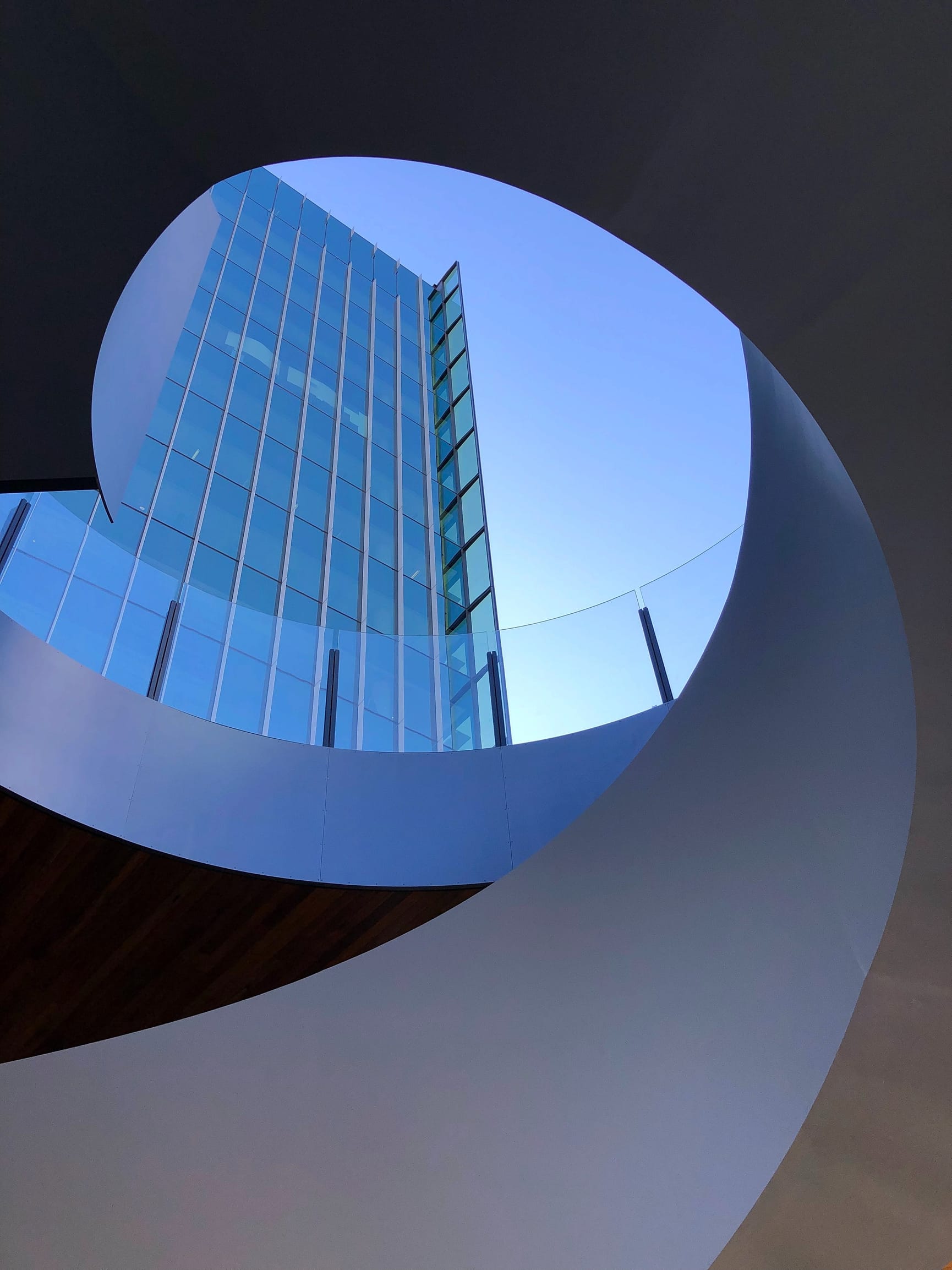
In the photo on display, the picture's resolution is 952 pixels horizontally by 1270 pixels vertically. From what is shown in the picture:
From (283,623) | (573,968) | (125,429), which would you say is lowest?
(573,968)

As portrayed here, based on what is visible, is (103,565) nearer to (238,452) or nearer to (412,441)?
(238,452)

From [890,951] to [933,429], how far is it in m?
1.71

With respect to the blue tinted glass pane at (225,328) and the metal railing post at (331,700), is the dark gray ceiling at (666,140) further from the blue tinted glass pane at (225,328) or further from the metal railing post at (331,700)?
the blue tinted glass pane at (225,328)

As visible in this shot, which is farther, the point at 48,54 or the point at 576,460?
the point at 576,460

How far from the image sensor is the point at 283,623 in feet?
23.7

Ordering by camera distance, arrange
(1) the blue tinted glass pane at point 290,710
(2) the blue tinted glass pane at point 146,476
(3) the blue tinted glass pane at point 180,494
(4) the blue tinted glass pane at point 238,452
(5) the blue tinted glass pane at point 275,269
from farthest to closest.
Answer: (5) the blue tinted glass pane at point 275,269 < (4) the blue tinted glass pane at point 238,452 < (3) the blue tinted glass pane at point 180,494 < (2) the blue tinted glass pane at point 146,476 < (1) the blue tinted glass pane at point 290,710

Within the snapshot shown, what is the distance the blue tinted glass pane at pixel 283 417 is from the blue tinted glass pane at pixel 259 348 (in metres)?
0.61

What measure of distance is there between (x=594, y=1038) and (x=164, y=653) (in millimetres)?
3859

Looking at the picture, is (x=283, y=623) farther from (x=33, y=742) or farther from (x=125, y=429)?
(x=125, y=429)

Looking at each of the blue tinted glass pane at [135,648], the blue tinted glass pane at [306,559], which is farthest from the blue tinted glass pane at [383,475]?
the blue tinted glass pane at [135,648]

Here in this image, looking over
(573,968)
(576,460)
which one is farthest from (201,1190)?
(576,460)

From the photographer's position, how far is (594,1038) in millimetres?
4551

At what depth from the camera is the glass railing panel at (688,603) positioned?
19.2 feet

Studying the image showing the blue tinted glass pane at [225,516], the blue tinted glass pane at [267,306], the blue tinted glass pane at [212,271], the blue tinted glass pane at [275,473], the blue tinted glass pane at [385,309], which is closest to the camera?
the blue tinted glass pane at [225,516]
